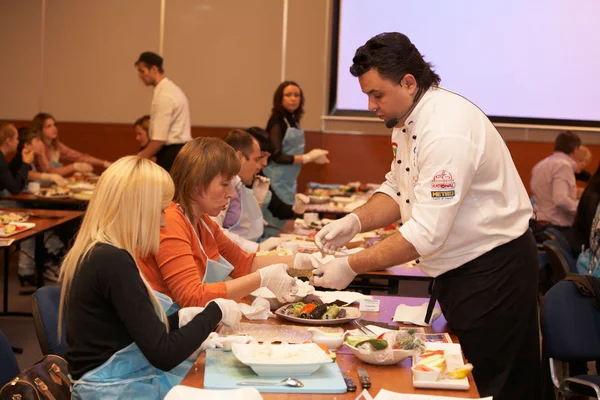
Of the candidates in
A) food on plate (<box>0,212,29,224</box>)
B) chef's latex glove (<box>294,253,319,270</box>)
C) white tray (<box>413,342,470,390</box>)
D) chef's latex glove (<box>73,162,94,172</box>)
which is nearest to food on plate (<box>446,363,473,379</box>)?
white tray (<box>413,342,470,390</box>)

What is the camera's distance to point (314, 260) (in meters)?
2.93

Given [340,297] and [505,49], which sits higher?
[505,49]

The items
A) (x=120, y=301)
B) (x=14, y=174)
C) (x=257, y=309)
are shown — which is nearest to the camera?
(x=120, y=301)

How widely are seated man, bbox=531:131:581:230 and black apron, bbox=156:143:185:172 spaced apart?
3109mm

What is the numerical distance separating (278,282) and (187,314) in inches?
15.8

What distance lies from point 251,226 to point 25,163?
8.32ft

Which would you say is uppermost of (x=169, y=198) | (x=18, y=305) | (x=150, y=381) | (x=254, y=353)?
(x=169, y=198)

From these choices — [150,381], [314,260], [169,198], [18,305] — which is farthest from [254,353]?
[18,305]

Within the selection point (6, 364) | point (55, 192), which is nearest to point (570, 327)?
point (6, 364)

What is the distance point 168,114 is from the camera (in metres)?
6.83

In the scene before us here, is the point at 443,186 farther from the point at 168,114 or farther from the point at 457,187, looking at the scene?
the point at 168,114

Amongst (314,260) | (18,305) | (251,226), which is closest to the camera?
(314,260)

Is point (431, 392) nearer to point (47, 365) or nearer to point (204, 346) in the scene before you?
point (204, 346)

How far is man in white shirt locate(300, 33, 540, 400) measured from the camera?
2385 mm
